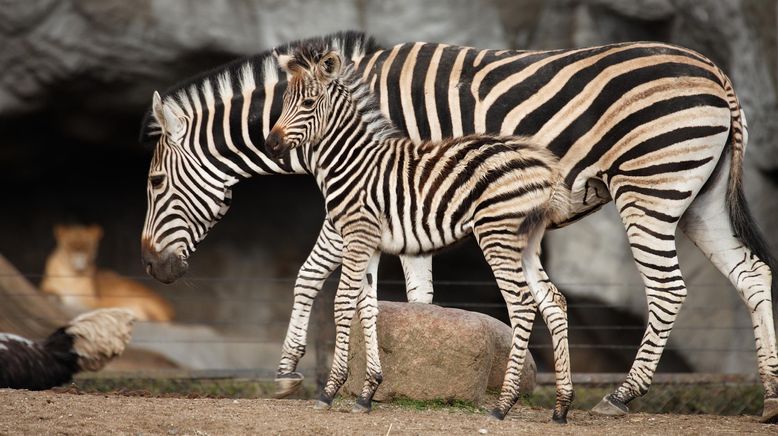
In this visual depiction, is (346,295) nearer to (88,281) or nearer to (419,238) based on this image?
(419,238)

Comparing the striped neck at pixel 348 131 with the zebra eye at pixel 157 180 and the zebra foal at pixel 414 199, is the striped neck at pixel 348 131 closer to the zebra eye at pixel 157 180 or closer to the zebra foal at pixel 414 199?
the zebra foal at pixel 414 199

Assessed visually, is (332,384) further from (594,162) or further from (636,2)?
(636,2)

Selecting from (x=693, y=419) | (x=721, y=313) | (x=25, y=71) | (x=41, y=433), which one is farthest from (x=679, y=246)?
(x=41, y=433)

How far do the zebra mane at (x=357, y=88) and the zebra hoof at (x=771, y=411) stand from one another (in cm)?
295

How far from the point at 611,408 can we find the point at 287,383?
226 centimetres

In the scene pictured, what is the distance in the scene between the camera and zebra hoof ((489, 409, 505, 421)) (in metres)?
5.68

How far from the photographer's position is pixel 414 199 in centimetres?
586

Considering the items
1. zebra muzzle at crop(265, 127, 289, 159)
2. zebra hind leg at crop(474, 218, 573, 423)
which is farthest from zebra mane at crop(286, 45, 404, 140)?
zebra hind leg at crop(474, 218, 573, 423)

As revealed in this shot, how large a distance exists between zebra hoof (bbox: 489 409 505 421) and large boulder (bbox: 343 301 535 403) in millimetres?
444

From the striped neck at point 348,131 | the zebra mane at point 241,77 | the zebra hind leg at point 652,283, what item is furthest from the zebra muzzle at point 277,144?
the zebra hind leg at point 652,283

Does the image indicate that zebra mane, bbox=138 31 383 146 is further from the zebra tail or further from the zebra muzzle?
the zebra tail

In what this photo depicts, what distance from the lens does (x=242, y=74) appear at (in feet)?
24.2

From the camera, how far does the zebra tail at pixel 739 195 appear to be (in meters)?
6.58

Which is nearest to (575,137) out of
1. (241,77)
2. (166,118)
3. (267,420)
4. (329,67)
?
(329,67)
